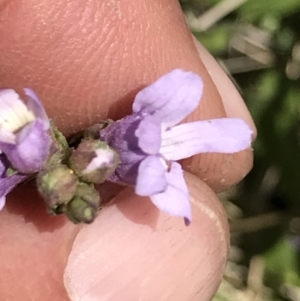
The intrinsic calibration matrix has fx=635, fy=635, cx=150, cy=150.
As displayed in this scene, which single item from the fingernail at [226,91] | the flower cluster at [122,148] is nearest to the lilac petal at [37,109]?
the flower cluster at [122,148]

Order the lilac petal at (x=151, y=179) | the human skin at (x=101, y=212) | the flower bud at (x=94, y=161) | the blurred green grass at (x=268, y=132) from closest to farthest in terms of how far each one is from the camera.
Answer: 1. the lilac petal at (x=151, y=179)
2. the flower bud at (x=94, y=161)
3. the human skin at (x=101, y=212)
4. the blurred green grass at (x=268, y=132)

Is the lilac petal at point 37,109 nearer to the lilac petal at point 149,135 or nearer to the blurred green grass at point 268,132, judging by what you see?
the lilac petal at point 149,135

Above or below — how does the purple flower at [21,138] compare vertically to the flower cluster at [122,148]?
above

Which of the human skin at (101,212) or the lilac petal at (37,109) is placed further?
the human skin at (101,212)

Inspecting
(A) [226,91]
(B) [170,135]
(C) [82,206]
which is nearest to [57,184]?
(C) [82,206]

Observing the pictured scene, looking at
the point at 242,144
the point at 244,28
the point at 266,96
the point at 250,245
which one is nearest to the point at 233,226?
the point at 250,245

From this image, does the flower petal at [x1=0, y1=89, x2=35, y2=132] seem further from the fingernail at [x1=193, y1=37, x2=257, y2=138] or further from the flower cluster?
the fingernail at [x1=193, y1=37, x2=257, y2=138]

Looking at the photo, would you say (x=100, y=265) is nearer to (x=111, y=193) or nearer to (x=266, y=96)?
(x=111, y=193)
